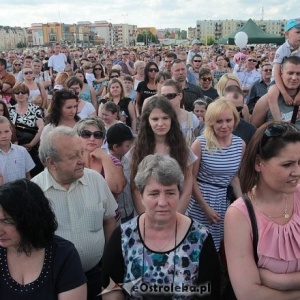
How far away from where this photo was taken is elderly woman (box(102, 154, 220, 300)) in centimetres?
201

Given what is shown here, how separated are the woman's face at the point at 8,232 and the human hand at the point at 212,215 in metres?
1.80

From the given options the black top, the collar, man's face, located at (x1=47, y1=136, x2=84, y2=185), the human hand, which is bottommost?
the human hand

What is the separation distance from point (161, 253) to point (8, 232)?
770 mm

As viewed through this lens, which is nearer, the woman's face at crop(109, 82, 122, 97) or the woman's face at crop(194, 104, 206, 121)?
the woman's face at crop(194, 104, 206, 121)

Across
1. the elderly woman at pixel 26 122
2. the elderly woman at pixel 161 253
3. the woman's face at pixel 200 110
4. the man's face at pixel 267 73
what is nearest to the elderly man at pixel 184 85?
the woman's face at pixel 200 110

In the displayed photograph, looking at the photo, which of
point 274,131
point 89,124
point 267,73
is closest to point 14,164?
point 89,124

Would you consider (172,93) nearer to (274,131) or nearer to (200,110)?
(200,110)

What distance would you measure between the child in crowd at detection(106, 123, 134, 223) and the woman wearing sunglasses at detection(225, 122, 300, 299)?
60.9 inches

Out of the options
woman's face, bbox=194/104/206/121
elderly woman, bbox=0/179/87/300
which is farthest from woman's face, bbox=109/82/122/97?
elderly woman, bbox=0/179/87/300

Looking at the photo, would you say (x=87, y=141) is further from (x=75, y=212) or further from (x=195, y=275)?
(x=195, y=275)

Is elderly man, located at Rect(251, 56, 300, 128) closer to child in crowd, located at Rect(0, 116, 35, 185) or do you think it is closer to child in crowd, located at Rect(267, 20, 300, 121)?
child in crowd, located at Rect(267, 20, 300, 121)

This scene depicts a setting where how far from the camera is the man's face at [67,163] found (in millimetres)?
2410

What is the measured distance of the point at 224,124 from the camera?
3246mm

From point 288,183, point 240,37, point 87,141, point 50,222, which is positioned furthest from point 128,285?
point 240,37
